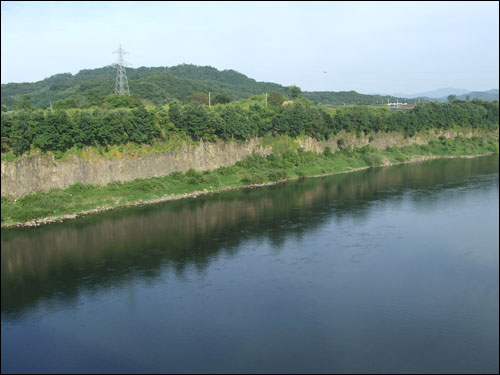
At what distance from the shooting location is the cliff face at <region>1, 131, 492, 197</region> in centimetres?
2348

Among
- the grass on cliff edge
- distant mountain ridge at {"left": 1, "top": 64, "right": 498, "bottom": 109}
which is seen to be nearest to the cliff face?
the grass on cliff edge

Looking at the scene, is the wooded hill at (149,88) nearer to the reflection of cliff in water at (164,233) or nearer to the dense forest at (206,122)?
the dense forest at (206,122)

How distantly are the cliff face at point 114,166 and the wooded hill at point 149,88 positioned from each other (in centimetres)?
943

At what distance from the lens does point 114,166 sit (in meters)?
26.8

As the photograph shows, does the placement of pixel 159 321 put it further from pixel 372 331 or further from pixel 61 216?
pixel 61 216

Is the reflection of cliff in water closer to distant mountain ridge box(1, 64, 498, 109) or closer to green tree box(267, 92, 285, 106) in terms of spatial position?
green tree box(267, 92, 285, 106)

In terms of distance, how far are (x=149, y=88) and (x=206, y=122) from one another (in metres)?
24.0

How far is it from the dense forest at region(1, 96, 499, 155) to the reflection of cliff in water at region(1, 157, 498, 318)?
5.12m

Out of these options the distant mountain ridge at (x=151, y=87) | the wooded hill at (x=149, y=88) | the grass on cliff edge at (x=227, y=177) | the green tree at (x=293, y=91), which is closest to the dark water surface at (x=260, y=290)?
the grass on cliff edge at (x=227, y=177)

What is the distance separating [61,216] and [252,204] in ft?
33.0

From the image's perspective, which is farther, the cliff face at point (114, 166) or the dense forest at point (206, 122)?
the dense forest at point (206, 122)

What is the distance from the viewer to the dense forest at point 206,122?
78.8ft

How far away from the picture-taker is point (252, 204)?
25.8 metres

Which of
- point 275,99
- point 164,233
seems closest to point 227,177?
point 164,233
